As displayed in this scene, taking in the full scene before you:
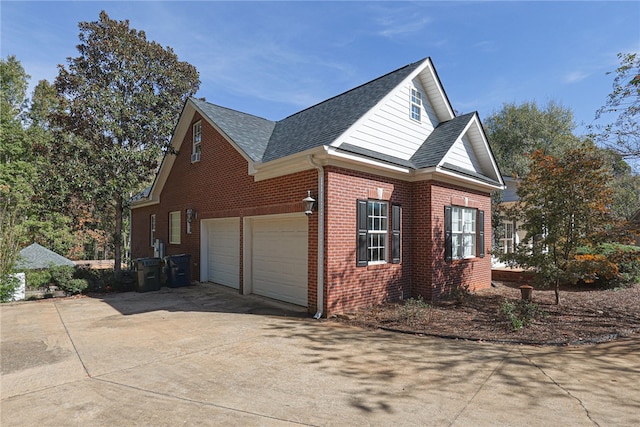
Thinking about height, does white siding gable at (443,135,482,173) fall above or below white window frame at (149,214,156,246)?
above

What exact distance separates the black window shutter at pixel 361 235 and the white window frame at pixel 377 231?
0.20m

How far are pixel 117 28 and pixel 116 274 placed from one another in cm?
1027

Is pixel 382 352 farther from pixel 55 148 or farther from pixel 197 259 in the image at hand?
pixel 55 148

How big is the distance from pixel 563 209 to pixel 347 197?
210 inches

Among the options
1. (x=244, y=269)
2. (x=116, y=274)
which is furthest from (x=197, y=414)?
(x=116, y=274)

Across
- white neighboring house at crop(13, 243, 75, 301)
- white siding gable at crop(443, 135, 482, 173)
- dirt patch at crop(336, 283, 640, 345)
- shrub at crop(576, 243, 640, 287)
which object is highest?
white siding gable at crop(443, 135, 482, 173)

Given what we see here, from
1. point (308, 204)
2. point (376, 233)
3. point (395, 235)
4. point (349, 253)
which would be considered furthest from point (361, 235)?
point (308, 204)

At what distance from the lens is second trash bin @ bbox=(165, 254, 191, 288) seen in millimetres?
12312

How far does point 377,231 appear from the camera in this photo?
9047 mm

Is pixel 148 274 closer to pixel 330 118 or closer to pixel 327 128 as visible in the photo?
pixel 327 128

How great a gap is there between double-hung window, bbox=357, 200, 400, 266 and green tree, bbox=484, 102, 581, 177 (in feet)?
62.2

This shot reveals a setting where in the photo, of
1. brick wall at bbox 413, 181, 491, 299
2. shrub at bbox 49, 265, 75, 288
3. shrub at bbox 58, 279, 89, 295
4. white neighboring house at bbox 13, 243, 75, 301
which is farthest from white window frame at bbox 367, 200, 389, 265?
white neighboring house at bbox 13, 243, 75, 301

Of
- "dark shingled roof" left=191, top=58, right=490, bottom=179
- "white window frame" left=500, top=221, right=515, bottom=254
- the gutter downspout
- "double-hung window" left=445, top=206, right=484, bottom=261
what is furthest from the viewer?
"white window frame" left=500, top=221, right=515, bottom=254

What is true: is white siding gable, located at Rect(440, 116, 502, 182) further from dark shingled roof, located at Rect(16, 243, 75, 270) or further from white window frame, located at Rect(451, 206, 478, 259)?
dark shingled roof, located at Rect(16, 243, 75, 270)
